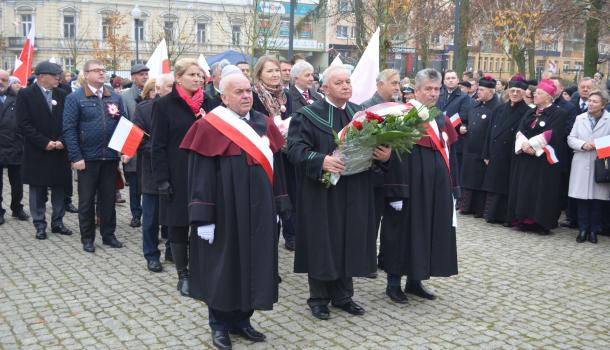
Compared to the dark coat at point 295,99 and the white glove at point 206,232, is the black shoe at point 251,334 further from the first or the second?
the dark coat at point 295,99

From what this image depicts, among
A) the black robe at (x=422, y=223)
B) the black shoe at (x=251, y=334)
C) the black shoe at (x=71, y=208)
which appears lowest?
the black shoe at (x=71, y=208)

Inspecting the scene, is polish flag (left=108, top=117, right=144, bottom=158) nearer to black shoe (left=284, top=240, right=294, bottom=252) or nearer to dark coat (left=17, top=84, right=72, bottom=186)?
dark coat (left=17, top=84, right=72, bottom=186)

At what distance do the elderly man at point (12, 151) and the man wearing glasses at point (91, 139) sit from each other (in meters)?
2.31

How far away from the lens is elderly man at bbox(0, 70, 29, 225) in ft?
32.6

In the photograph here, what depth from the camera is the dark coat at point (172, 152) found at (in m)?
6.37

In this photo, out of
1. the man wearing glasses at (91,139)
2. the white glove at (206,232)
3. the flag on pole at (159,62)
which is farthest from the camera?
the flag on pole at (159,62)

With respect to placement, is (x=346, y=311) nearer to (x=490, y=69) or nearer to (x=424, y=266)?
(x=424, y=266)

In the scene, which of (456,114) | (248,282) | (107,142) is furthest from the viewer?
(456,114)

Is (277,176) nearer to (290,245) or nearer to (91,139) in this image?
(290,245)

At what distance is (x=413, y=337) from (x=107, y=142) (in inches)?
181

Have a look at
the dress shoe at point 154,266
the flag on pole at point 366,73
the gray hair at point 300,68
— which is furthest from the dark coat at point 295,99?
the dress shoe at point 154,266

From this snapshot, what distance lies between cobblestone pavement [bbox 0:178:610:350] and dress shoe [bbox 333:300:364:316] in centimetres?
6

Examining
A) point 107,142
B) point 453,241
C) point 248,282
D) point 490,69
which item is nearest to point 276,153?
point 248,282

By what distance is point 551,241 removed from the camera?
366 inches
